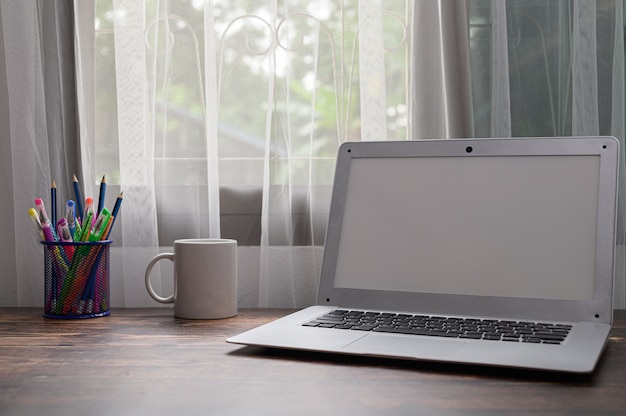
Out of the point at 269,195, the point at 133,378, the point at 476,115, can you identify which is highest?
the point at 476,115

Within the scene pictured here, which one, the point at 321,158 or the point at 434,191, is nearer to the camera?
the point at 434,191

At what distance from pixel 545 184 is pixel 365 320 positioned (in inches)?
13.1

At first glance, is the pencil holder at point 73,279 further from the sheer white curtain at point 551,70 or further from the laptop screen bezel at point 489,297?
the sheer white curtain at point 551,70

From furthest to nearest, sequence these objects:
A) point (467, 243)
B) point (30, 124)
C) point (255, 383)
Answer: point (30, 124) → point (467, 243) → point (255, 383)

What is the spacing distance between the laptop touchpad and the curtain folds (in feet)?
1.32

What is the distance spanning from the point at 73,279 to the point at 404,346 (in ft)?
1.89

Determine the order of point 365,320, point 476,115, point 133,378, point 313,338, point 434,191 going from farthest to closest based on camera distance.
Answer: point 476,115 → point 434,191 → point 365,320 → point 313,338 → point 133,378

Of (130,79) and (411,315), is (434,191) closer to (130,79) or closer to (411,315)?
(411,315)

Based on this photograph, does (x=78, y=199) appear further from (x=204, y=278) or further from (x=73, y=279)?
(x=204, y=278)

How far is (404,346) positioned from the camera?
822 mm

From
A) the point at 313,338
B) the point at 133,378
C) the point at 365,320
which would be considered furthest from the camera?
the point at 365,320

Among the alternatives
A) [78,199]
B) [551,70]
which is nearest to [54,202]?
[78,199]

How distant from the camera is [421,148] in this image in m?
1.11

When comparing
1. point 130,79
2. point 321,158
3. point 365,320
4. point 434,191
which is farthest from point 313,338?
point 130,79
